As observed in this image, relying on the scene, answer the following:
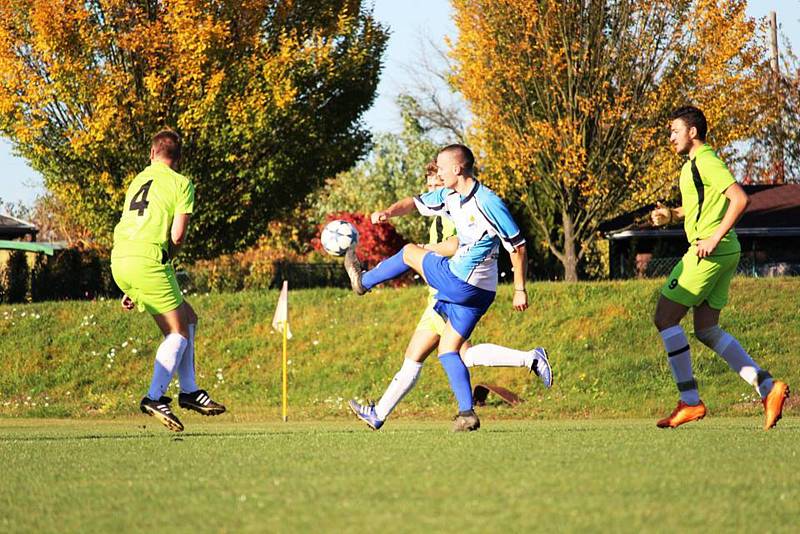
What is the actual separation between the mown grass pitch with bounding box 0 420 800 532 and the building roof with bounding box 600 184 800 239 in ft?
99.6

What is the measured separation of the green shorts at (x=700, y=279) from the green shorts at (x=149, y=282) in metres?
4.07

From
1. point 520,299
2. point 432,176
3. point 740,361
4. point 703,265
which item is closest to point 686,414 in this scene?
point 740,361

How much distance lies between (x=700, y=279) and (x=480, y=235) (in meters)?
1.78

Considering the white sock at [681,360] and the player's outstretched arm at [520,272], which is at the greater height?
the player's outstretched arm at [520,272]

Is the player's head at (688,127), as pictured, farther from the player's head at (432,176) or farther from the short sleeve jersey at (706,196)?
the player's head at (432,176)

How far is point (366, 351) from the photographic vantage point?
Result: 23.0m

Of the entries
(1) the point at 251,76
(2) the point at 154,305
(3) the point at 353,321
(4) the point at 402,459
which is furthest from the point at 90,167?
(4) the point at 402,459

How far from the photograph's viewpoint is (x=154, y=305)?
32.9 ft

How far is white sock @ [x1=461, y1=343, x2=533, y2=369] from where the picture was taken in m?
10.7

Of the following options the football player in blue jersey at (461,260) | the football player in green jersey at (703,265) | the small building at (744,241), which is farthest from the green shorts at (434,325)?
the small building at (744,241)

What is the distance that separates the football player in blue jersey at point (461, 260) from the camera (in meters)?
9.58

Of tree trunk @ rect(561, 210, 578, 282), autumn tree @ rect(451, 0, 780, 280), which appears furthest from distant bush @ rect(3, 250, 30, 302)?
tree trunk @ rect(561, 210, 578, 282)

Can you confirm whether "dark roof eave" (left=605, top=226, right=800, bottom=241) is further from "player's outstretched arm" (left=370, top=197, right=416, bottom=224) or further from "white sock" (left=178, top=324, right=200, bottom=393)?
"white sock" (left=178, top=324, right=200, bottom=393)

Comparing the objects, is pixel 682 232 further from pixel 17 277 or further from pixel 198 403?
pixel 198 403
